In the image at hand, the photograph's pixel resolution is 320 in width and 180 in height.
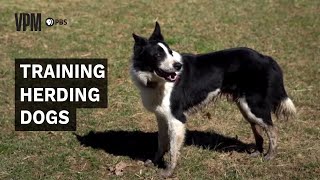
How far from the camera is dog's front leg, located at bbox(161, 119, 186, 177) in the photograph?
17.1 ft

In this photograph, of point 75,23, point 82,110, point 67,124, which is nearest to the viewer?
point 67,124

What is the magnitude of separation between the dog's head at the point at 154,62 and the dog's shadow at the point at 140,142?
1279 millimetres

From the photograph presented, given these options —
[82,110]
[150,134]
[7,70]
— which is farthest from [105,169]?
[7,70]

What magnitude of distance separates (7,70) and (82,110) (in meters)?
2.08

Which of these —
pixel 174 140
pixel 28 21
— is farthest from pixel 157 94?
pixel 28 21

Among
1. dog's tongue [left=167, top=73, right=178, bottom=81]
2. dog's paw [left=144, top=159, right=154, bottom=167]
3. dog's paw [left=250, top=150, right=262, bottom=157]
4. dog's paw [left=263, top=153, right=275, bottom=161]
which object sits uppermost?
dog's tongue [left=167, top=73, right=178, bottom=81]

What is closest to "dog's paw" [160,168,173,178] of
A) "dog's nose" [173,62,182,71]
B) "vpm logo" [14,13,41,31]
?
"dog's nose" [173,62,182,71]

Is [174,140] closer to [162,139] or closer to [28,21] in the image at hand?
[162,139]

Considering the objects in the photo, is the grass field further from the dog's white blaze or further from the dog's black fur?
the dog's black fur

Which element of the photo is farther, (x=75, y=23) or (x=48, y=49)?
(x=75, y=23)

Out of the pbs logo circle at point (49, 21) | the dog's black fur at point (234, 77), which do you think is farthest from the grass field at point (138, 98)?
the dog's black fur at point (234, 77)

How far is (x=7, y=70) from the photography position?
27.4 feet

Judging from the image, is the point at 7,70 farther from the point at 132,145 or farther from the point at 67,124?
the point at 132,145

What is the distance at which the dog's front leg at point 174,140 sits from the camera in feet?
17.1
